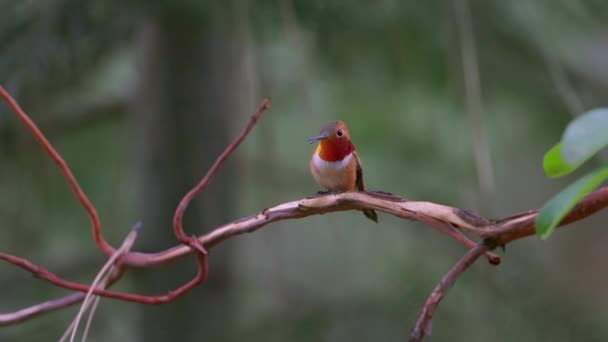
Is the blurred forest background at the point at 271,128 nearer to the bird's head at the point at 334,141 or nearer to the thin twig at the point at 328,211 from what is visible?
the bird's head at the point at 334,141

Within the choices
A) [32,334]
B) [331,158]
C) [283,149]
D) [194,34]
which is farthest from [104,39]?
[283,149]

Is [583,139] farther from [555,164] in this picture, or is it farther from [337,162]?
[337,162]

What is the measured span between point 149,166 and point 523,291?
1012mm

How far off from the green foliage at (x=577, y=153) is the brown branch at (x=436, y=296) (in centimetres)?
5

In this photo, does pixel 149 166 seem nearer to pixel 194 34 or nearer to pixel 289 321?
pixel 194 34

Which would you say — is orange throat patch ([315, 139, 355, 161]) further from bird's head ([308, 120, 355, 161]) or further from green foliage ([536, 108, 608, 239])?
green foliage ([536, 108, 608, 239])

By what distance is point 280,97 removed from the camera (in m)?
2.21

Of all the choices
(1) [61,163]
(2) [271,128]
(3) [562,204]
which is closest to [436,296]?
(3) [562,204]

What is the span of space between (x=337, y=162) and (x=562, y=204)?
547 millimetres

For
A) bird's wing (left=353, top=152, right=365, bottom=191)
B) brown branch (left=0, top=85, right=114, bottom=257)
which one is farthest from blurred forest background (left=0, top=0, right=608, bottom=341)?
brown branch (left=0, top=85, right=114, bottom=257)

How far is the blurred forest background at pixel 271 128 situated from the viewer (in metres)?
1.46

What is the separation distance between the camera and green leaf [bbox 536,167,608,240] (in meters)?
0.38

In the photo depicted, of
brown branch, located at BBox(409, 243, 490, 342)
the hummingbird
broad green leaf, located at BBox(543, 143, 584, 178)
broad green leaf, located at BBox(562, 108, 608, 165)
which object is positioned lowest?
brown branch, located at BBox(409, 243, 490, 342)

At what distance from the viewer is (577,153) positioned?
37 cm
